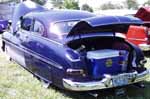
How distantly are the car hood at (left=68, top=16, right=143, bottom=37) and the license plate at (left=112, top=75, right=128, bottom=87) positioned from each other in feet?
2.90

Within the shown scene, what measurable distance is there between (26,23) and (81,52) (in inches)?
93.3

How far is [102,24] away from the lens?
5.98m

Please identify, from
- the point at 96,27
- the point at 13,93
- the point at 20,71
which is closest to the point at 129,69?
the point at 96,27

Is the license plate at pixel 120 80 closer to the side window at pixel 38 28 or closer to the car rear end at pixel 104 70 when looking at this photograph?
the car rear end at pixel 104 70

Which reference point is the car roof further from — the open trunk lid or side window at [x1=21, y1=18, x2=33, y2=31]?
the open trunk lid

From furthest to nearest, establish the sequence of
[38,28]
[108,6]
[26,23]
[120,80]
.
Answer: [108,6] < [26,23] < [38,28] < [120,80]

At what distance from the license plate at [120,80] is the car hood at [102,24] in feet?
2.90

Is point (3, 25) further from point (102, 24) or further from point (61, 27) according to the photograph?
point (102, 24)

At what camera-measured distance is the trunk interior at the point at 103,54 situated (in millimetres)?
5988

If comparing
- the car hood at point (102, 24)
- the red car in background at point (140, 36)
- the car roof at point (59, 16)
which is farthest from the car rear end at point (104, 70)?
the red car in background at point (140, 36)

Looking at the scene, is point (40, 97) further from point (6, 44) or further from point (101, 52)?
point (6, 44)

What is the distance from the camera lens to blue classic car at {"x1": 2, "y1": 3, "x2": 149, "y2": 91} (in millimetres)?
5844

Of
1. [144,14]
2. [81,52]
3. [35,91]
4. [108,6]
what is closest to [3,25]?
[144,14]

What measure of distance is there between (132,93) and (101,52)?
967 millimetres
